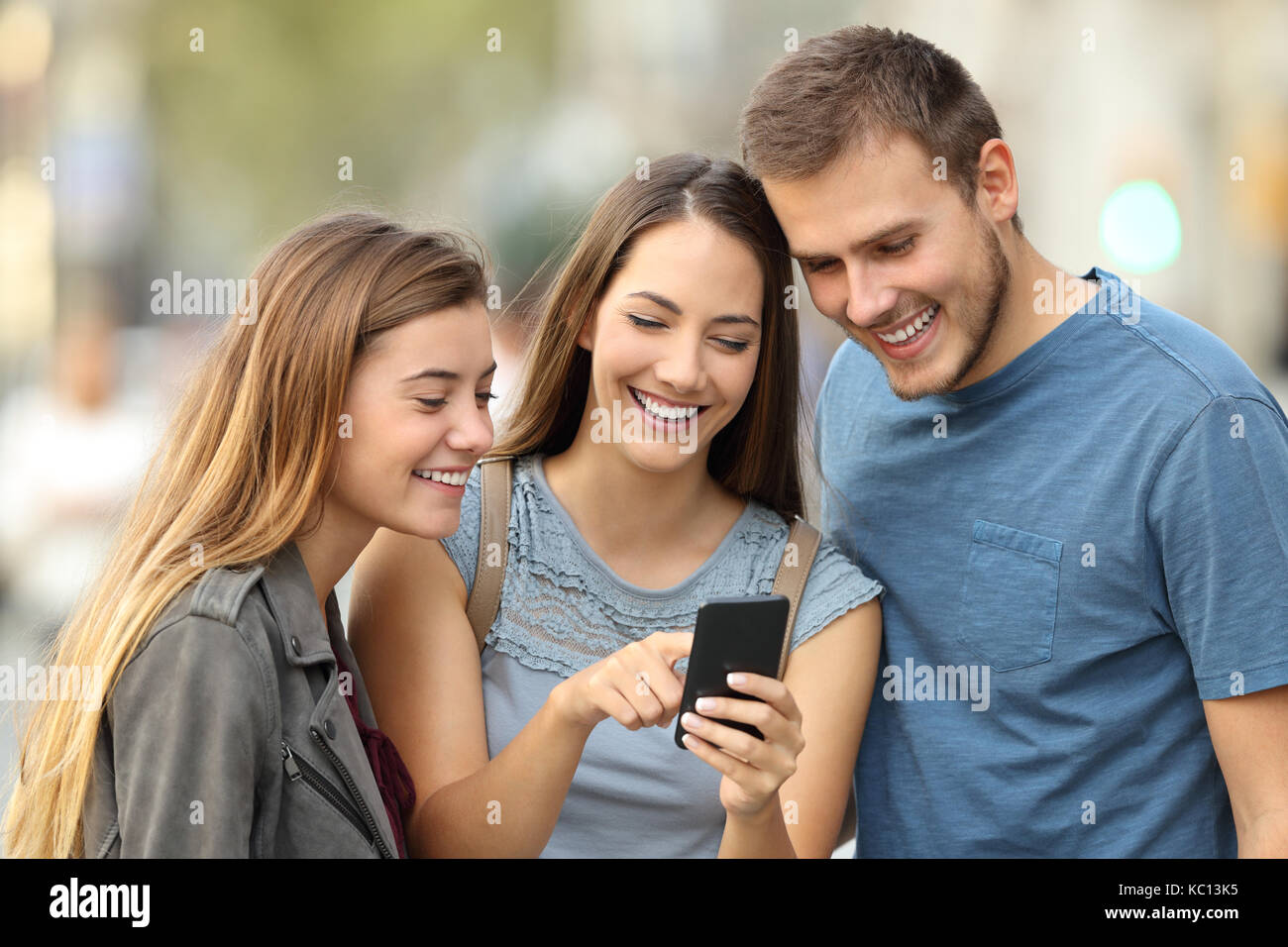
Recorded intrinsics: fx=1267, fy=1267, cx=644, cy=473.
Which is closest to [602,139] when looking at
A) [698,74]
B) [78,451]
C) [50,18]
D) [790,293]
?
[698,74]

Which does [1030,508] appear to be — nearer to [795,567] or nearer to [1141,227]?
[795,567]

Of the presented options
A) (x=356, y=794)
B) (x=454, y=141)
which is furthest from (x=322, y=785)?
(x=454, y=141)

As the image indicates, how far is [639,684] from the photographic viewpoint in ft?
7.18

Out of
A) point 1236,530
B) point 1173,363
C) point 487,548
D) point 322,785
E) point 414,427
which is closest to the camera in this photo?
point 322,785

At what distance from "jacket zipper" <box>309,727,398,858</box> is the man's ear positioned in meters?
1.15

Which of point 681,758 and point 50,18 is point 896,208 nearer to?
point 681,758

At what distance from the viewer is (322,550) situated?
237 centimetres

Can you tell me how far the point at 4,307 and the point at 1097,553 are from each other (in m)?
12.1

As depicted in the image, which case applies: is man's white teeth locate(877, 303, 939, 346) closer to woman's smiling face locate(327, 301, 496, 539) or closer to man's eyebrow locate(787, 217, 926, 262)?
man's eyebrow locate(787, 217, 926, 262)

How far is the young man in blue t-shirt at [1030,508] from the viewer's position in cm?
255

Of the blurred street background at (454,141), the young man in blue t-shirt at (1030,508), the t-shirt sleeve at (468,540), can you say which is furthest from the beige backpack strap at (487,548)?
the young man in blue t-shirt at (1030,508)

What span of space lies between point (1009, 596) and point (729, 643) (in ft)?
2.86

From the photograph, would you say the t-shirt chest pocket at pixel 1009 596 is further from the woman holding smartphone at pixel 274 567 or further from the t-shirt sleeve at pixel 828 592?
the woman holding smartphone at pixel 274 567

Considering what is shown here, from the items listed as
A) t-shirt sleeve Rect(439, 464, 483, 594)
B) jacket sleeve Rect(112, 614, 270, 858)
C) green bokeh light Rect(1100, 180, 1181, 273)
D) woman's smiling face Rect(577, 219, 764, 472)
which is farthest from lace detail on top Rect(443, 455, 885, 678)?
green bokeh light Rect(1100, 180, 1181, 273)
